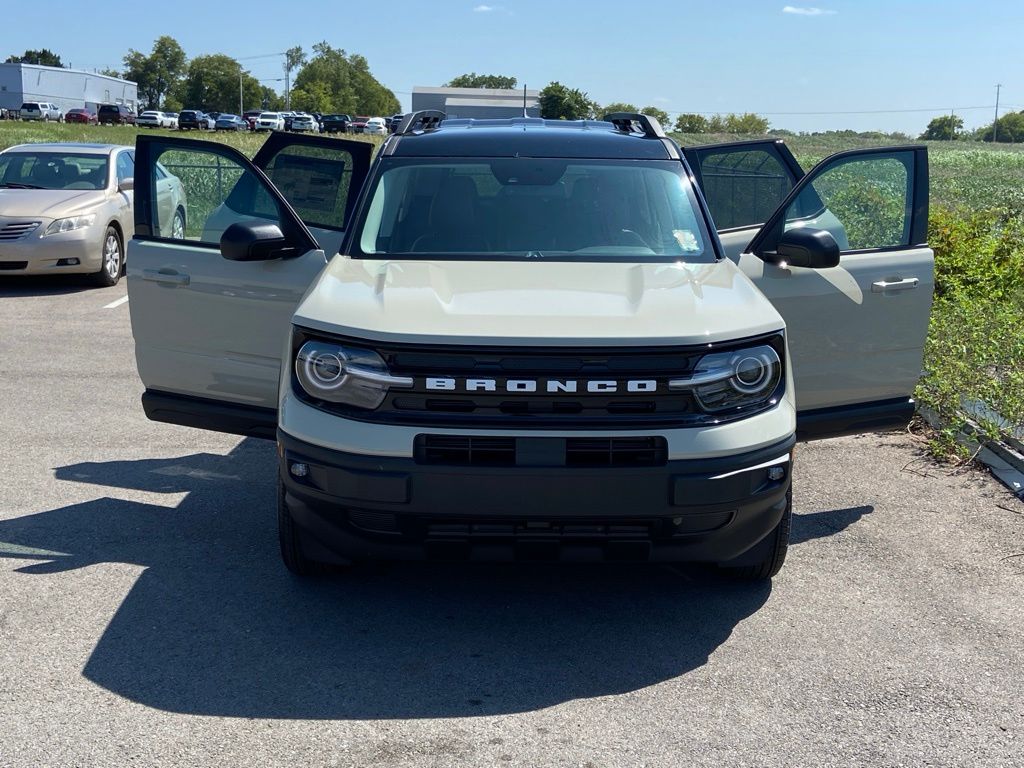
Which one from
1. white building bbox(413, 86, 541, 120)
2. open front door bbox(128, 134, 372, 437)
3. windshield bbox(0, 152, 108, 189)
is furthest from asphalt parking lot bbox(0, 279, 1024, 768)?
white building bbox(413, 86, 541, 120)

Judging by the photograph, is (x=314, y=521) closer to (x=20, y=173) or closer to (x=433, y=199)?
(x=433, y=199)

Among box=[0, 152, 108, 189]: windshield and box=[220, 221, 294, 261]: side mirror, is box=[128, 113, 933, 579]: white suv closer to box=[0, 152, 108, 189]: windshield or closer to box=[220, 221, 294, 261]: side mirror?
box=[220, 221, 294, 261]: side mirror

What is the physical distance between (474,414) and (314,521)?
0.73 metres

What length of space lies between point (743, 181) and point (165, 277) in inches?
136

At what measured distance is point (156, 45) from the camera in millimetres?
172750

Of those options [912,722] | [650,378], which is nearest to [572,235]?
[650,378]

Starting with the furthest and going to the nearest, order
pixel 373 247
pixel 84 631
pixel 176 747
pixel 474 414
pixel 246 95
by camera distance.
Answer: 1. pixel 246 95
2. pixel 373 247
3. pixel 84 631
4. pixel 474 414
5. pixel 176 747

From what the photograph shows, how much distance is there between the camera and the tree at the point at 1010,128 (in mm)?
192250

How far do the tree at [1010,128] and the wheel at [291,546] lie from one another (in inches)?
8092

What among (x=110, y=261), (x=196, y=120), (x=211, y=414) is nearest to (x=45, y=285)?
(x=110, y=261)

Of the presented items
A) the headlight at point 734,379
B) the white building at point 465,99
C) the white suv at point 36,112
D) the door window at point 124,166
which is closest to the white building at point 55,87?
the white suv at point 36,112

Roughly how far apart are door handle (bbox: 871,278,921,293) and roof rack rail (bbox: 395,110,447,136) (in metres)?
2.39

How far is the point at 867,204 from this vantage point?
20.6ft

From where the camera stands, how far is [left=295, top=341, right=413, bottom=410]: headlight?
4074 millimetres
